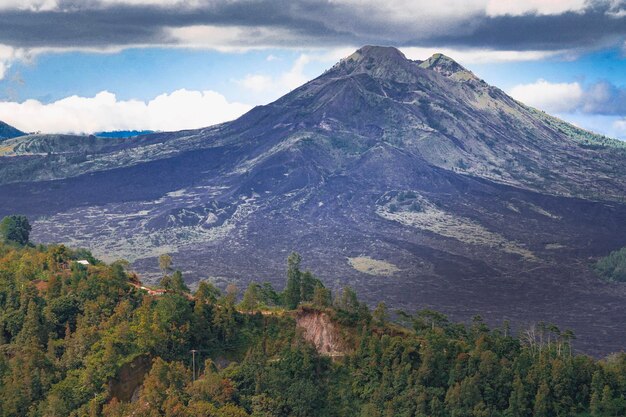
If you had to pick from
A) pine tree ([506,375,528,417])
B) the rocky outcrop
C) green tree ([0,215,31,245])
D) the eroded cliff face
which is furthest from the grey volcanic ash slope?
the rocky outcrop

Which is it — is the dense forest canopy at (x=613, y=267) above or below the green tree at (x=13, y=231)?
below

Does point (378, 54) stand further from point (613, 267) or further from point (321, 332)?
point (321, 332)

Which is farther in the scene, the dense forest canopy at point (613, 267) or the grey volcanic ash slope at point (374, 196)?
the dense forest canopy at point (613, 267)

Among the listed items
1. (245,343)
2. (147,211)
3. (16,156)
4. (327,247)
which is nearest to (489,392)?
(245,343)

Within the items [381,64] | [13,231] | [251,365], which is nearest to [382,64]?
[381,64]

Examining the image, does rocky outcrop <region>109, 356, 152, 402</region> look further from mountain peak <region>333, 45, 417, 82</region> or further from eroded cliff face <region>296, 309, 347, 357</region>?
mountain peak <region>333, 45, 417, 82</region>

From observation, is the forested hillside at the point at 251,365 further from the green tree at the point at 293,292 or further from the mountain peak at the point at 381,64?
the mountain peak at the point at 381,64

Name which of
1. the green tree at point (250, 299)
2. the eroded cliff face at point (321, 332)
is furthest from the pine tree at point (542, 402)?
the green tree at point (250, 299)
